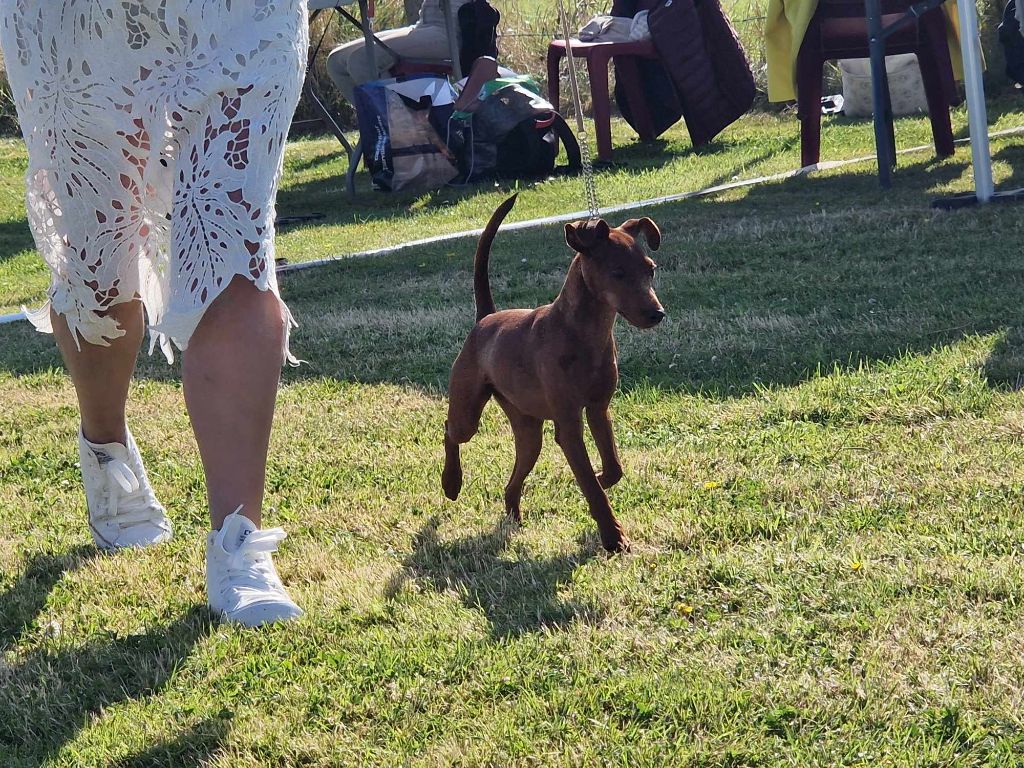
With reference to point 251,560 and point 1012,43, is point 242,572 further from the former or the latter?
point 1012,43

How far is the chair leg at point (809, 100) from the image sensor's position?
26.2 ft

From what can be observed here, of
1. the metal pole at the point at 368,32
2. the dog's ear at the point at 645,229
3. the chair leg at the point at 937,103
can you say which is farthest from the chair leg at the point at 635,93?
the dog's ear at the point at 645,229

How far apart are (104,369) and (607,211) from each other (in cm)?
498

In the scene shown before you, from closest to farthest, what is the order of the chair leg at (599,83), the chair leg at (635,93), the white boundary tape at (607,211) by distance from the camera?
the white boundary tape at (607,211), the chair leg at (599,83), the chair leg at (635,93)

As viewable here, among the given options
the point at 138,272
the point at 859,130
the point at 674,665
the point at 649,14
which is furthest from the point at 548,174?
the point at 674,665

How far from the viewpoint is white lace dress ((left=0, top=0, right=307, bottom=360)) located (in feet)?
8.07

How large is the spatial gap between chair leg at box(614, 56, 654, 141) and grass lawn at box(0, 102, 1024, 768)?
5626 mm

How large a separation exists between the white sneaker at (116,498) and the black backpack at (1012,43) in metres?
7.81

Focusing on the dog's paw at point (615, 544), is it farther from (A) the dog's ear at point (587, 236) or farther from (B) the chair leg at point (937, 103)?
(B) the chair leg at point (937, 103)

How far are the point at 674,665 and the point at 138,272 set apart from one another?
1561mm

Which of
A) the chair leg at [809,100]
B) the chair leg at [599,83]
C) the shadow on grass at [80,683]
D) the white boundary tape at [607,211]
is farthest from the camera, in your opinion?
the chair leg at [599,83]

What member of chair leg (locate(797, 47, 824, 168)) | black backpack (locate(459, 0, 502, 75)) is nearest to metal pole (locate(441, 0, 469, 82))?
black backpack (locate(459, 0, 502, 75))

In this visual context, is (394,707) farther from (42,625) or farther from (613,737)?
(42,625)

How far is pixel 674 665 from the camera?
84.0 inches
